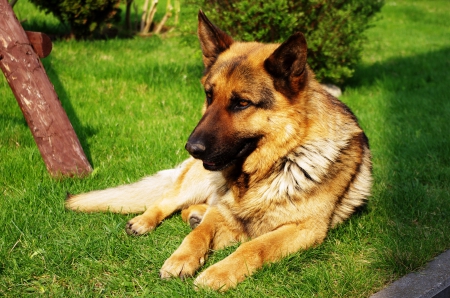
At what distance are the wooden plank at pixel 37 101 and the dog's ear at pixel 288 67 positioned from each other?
2.08m

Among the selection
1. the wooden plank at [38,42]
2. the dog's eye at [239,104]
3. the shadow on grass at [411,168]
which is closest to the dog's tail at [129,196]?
the dog's eye at [239,104]

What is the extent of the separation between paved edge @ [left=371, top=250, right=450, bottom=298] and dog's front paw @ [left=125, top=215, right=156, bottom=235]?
5.58 feet

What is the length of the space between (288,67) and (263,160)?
2.21 feet

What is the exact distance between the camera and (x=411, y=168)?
5.18 m

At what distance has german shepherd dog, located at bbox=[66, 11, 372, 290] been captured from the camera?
3373mm

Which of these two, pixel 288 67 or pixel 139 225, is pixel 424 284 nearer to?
pixel 288 67

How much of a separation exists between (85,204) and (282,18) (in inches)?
175

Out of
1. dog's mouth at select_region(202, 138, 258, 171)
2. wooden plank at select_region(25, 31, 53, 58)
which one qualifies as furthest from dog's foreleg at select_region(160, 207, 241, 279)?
wooden plank at select_region(25, 31, 53, 58)

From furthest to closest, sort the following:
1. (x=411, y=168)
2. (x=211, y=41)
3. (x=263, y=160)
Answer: (x=411, y=168), (x=211, y=41), (x=263, y=160)

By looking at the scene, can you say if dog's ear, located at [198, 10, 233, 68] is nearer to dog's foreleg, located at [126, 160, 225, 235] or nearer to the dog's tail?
dog's foreleg, located at [126, 160, 225, 235]

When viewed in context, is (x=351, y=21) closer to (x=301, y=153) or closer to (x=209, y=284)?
(x=301, y=153)

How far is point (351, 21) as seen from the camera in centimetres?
780

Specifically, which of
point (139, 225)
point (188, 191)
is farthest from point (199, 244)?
point (188, 191)

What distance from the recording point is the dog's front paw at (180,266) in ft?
10.6
